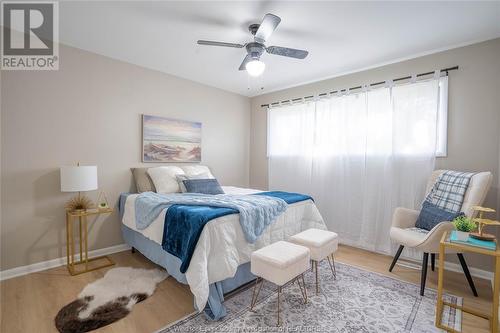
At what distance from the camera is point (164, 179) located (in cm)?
330

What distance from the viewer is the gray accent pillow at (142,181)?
10.7 ft

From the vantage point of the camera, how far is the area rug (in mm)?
1800

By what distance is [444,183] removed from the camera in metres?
2.60

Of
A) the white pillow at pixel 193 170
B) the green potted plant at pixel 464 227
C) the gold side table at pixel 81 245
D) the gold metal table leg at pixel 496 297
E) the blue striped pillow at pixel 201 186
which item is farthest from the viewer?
the white pillow at pixel 193 170

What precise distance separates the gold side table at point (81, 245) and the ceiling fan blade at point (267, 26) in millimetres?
2489

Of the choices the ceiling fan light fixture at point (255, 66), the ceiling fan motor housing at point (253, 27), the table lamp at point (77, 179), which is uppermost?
the ceiling fan motor housing at point (253, 27)

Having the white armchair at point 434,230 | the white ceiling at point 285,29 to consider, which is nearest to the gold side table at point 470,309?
the white armchair at point 434,230

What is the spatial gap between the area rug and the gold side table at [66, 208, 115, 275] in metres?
1.55

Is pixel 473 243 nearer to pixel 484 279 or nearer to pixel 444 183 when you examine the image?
pixel 444 183

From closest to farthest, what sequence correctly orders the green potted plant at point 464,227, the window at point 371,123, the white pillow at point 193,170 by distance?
the green potted plant at point 464,227, the window at point 371,123, the white pillow at point 193,170

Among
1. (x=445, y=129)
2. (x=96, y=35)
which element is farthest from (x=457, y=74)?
(x=96, y=35)

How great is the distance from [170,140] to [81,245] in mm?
1784

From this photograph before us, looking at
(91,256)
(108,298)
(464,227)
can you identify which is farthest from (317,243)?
(91,256)

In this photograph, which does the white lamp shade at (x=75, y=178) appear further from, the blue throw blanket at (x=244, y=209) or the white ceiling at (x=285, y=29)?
the white ceiling at (x=285, y=29)
